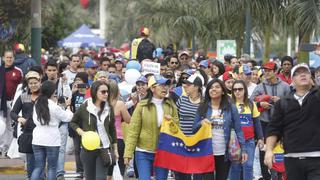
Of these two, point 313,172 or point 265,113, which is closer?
point 313,172

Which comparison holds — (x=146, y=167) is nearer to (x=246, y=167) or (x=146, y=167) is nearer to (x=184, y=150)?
(x=184, y=150)

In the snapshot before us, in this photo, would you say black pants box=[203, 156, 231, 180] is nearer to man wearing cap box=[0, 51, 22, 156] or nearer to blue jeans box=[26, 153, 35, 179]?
blue jeans box=[26, 153, 35, 179]

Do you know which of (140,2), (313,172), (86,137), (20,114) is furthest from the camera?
(140,2)

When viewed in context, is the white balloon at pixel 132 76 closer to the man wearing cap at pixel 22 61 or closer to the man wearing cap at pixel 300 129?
the man wearing cap at pixel 22 61

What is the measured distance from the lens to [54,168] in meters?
11.7

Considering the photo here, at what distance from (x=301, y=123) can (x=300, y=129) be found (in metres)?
0.06

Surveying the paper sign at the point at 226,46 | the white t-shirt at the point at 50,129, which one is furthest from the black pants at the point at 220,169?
the paper sign at the point at 226,46

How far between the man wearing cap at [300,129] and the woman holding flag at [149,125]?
2.32 m

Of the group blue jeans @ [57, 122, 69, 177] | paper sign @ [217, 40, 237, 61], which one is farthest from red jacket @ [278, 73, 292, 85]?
paper sign @ [217, 40, 237, 61]

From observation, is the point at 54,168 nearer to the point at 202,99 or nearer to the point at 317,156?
the point at 202,99

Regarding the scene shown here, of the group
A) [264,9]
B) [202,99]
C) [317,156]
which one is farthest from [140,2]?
[317,156]

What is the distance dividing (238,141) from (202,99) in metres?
0.80

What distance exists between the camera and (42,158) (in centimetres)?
1163

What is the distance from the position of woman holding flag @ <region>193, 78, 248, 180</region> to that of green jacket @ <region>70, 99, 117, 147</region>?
3.38 ft
